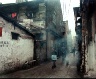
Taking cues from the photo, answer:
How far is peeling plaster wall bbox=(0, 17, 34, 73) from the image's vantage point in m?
14.5

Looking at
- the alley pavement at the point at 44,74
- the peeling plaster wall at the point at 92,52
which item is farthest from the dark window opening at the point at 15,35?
the peeling plaster wall at the point at 92,52

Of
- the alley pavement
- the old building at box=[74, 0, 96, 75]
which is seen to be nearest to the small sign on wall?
the alley pavement

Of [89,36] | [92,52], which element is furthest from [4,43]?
[92,52]

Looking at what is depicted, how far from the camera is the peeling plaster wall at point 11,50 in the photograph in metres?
14.5

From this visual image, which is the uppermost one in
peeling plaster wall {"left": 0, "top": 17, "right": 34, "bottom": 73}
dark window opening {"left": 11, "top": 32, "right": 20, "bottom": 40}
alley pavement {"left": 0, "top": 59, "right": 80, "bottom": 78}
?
dark window opening {"left": 11, "top": 32, "right": 20, "bottom": 40}

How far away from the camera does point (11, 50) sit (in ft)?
50.5

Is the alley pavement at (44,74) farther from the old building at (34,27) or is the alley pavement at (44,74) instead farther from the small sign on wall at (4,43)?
the old building at (34,27)

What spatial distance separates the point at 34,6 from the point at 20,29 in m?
7.68

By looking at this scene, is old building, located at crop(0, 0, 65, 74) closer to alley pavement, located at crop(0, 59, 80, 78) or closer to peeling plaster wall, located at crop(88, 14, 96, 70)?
alley pavement, located at crop(0, 59, 80, 78)

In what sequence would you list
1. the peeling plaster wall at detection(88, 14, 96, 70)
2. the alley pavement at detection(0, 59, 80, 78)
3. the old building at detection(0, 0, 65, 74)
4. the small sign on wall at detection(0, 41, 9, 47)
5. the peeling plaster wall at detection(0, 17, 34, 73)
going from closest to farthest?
the peeling plaster wall at detection(88, 14, 96, 70) → the alley pavement at detection(0, 59, 80, 78) → the small sign on wall at detection(0, 41, 9, 47) → the peeling plaster wall at detection(0, 17, 34, 73) → the old building at detection(0, 0, 65, 74)

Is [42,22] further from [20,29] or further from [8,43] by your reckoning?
[8,43]

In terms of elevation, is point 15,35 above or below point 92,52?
above

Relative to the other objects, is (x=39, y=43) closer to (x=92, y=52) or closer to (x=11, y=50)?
(x=11, y=50)

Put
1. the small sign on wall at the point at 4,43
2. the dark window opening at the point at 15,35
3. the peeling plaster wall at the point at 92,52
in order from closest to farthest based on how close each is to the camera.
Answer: the peeling plaster wall at the point at 92,52 < the small sign on wall at the point at 4,43 < the dark window opening at the point at 15,35
